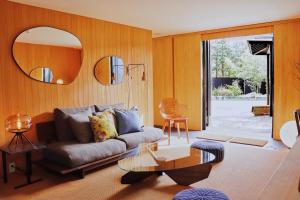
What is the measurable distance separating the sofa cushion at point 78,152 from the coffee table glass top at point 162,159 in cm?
45

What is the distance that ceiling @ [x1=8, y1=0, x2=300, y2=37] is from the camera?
12.3ft

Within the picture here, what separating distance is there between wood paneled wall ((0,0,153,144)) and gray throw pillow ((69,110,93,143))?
452mm

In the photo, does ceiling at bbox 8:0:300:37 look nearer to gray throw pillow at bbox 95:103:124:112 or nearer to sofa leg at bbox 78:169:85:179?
gray throw pillow at bbox 95:103:124:112

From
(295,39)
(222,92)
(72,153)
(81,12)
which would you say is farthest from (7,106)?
(222,92)

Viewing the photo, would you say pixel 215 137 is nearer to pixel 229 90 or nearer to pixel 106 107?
pixel 106 107

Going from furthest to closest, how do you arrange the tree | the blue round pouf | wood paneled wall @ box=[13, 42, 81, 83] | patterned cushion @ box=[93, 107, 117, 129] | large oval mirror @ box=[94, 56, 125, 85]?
the tree → large oval mirror @ box=[94, 56, 125, 85] → patterned cushion @ box=[93, 107, 117, 129] → wood paneled wall @ box=[13, 42, 81, 83] → the blue round pouf

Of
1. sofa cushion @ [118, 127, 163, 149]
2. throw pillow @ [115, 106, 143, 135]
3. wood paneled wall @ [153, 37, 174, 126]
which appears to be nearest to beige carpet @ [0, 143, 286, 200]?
sofa cushion @ [118, 127, 163, 149]

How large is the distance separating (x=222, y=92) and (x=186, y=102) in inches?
203

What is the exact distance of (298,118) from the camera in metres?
3.27

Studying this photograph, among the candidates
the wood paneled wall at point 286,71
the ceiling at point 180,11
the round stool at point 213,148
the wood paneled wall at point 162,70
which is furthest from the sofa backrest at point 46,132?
the wood paneled wall at point 286,71

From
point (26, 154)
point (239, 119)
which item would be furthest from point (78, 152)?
point (239, 119)

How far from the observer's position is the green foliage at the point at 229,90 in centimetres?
1098

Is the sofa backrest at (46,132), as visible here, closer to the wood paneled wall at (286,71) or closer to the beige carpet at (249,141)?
the beige carpet at (249,141)

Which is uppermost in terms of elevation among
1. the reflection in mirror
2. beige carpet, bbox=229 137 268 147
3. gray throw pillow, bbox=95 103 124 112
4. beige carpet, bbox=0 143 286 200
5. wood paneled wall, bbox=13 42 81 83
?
wood paneled wall, bbox=13 42 81 83
